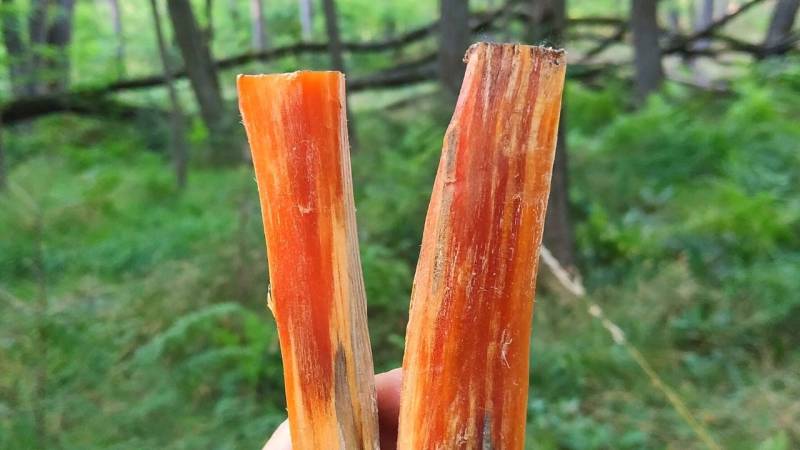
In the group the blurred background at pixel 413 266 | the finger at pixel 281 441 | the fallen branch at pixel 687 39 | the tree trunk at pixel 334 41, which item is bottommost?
the blurred background at pixel 413 266

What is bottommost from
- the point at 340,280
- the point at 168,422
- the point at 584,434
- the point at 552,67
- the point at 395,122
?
the point at 584,434

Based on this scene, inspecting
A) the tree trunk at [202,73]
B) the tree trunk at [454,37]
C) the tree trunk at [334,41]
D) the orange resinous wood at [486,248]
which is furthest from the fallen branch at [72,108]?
the orange resinous wood at [486,248]

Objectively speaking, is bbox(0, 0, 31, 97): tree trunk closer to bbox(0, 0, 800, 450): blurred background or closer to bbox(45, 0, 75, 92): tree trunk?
bbox(0, 0, 800, 450): blurred background

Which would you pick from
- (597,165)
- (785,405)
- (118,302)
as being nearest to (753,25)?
(597,165)

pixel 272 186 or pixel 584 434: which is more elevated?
pixel 272 186

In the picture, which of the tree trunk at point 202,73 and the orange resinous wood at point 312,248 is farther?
the tree trunk at point 202,73

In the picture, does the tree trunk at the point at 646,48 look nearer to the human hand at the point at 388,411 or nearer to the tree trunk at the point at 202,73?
the tree trunk at the point at 202,73

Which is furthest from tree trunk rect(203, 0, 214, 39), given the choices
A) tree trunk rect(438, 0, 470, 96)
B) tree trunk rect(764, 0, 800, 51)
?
tree trunk rect(764, 0, 800, 51)

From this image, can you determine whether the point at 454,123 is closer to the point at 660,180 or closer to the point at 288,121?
the point at 288,121
